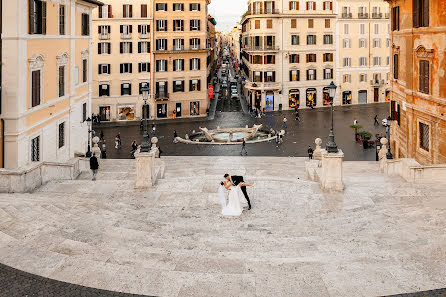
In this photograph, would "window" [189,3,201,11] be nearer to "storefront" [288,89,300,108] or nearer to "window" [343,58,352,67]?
"storefront" [288,89,300,108]

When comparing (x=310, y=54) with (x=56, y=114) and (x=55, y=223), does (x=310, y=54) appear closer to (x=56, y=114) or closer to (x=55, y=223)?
(x=56, y=114)

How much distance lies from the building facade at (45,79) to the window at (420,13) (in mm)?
20657

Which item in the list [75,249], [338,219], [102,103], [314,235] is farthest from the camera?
[102,103]

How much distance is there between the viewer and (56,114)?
91.1ft

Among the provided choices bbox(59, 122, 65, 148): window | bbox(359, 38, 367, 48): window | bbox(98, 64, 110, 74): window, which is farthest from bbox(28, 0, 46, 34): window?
bbox(359, 38, 367, 48): window

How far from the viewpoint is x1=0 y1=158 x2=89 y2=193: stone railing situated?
17.7 meters

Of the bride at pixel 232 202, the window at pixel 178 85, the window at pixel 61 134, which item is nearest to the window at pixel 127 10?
the window at pixel 178 85

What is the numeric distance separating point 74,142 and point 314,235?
22.7 meters

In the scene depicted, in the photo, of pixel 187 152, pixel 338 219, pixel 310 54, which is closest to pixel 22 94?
pixel 338 219

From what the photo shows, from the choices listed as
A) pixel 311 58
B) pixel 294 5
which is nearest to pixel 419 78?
pixel 311 58

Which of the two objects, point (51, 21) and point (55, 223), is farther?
point (51, 21)

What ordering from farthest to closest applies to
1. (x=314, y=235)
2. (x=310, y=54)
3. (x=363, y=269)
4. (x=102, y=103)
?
(x=310, y=54) → (x=102, y=103) → (x=314, y=235) → (x=363, y=269)

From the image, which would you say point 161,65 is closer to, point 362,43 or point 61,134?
point 362,43

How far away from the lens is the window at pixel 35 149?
24203mm
